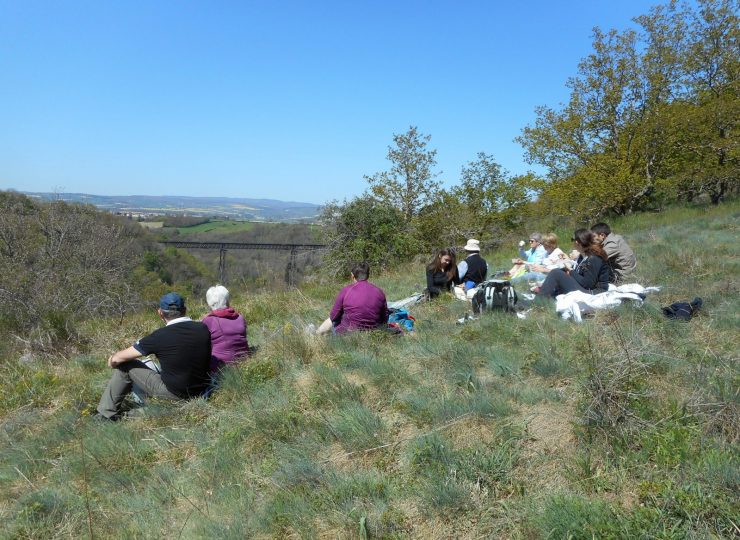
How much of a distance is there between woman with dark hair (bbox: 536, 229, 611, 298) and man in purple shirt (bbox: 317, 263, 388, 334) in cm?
204

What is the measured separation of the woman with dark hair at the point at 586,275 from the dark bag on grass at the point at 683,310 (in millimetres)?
1130

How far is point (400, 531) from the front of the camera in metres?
2.28

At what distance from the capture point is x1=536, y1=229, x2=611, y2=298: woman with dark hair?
576 cm

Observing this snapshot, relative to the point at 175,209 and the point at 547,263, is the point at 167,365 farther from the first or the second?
the point at 175,209

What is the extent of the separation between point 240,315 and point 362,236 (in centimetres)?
994

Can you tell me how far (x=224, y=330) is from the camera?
485 cm

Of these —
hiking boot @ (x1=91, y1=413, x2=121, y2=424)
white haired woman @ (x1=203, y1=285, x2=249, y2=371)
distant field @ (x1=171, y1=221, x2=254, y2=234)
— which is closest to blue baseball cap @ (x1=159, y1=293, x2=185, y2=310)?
white haired woman @ (x1=203, y1=285, x2=249, y2=371)

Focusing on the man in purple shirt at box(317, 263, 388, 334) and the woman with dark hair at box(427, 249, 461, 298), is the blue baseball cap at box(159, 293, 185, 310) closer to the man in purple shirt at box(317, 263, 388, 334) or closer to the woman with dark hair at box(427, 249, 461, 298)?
the man in purple shirt at box(317, 263, 388, 334)

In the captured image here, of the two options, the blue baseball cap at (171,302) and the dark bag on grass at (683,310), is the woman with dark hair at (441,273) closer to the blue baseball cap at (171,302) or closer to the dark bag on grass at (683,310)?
the dark bag on grass at (683,310)

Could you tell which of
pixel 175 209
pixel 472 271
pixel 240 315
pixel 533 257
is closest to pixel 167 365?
pixel 240 315

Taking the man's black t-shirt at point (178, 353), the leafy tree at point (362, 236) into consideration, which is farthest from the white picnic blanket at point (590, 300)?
the leafy tree at point (362, 236)

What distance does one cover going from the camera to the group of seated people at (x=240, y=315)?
414 centimetres

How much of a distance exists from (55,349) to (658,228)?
13.0 metres

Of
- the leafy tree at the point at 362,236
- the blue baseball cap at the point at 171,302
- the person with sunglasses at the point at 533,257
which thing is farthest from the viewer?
the leafy tree at the point at 362,236
